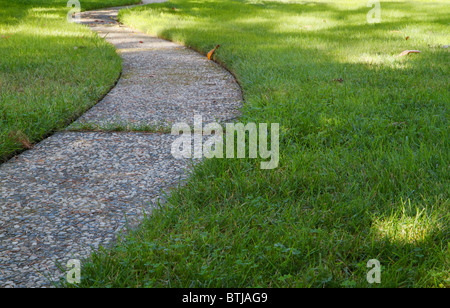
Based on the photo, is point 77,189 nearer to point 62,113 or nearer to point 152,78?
point 62,113

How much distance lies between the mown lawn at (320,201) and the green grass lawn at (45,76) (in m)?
1.49

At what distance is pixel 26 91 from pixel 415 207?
11.5 feet

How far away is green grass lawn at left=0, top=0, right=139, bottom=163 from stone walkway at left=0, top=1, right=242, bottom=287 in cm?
14

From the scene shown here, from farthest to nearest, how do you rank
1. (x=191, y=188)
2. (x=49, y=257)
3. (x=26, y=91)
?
(x=26, y=91)
(x=191, y=188)
(x=49, y=257)

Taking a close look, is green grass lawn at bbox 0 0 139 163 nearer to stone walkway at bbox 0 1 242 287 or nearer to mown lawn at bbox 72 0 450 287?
stone walkway at bbox 0 1 242 287

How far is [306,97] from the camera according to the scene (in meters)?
3.83

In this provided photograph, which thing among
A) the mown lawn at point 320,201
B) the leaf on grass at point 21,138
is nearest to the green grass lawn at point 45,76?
the leaf on grass at point 21,138

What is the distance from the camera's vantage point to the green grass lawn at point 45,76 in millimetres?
3301

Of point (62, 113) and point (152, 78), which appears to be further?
point (152, 78)

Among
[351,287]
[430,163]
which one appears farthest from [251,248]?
[430,163]

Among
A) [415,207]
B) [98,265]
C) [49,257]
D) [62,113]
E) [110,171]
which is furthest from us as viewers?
[62,113]
